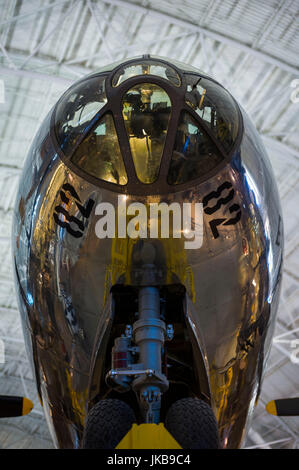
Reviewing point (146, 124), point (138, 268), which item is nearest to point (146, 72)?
point (146, 124)

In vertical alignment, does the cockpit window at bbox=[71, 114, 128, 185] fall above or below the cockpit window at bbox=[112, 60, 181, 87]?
below

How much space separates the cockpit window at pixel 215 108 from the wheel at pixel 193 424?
78.6 inches

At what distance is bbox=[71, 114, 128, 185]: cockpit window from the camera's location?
442 cm

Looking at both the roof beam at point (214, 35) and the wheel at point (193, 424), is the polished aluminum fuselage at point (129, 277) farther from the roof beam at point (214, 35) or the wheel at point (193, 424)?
the roof beam at point (214, 35)

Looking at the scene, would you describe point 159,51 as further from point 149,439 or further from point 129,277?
point 149,439

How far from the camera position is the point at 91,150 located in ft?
14.9

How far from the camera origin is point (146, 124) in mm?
4535

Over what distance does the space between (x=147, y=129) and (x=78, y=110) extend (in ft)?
2.30

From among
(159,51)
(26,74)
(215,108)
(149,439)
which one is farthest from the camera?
(159,51)

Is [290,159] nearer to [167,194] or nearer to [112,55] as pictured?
[112,55]

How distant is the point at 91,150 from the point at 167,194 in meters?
0.70

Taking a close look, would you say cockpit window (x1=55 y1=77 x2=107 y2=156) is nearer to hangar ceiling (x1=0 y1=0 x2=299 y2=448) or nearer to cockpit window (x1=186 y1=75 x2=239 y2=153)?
cockpit window (x1=186 y1=75 x2=239 y2=153)

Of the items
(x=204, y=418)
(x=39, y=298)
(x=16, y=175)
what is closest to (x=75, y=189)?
(x=39, y=298)

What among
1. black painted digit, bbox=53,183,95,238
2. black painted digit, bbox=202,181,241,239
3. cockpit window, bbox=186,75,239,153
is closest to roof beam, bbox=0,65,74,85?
cockpit window, bbox=186,75,239,153
